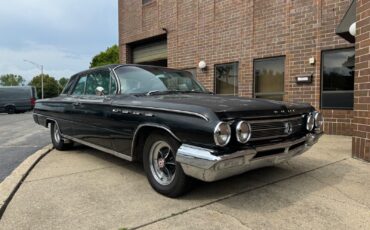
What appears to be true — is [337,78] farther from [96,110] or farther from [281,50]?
[96,110]

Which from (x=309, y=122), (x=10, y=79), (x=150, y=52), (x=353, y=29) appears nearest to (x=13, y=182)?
(x=309, y=122)

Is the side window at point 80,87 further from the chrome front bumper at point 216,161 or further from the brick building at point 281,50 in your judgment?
the brick building at point 281,50

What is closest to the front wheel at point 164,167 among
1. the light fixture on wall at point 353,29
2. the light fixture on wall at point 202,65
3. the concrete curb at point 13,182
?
the concrete curb at point 13,182

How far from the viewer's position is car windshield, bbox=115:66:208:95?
4430mm

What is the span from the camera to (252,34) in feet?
32.6

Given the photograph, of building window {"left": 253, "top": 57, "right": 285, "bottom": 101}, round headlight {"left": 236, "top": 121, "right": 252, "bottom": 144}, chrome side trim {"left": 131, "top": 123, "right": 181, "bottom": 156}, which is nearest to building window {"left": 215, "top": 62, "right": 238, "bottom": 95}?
building window {"left": 253, "top": 57, "right": 285, "bottom": 101}

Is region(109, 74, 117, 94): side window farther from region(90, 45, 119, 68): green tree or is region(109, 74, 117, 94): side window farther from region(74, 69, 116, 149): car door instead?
region(90, 45, 119, 68): green tree

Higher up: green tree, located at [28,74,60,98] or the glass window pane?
green tree, located at [28,74,60,98]

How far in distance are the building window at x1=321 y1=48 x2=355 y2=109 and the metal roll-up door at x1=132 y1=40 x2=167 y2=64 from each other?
7499 mm

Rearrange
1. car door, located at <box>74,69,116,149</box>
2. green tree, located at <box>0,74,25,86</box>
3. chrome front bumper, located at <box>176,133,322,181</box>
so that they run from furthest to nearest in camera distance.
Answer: green tree, located at <box>0,74,25,86</box>, car door, located at <box>74,69,116,149</box>, chrome front bumper, located at <box>176,133,322,181</box>

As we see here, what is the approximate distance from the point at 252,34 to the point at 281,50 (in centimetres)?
118

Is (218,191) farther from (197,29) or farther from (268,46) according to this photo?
(197,29)

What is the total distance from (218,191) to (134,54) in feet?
43.8

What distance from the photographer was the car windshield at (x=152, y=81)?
14.5 feet
